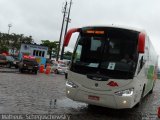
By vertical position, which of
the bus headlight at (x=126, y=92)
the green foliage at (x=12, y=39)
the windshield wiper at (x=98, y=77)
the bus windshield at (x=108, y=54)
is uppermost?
the green foliage at (x=12, y=39)

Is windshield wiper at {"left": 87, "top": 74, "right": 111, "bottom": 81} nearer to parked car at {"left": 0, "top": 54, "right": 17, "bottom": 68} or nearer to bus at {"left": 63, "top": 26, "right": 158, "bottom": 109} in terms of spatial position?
bus at {"left": 63, "top": 26, "right": 158, "bottom": 109}

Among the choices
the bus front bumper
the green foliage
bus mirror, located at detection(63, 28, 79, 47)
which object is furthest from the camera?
the green foliage

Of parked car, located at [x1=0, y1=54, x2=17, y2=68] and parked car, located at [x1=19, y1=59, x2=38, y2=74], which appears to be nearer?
parked car, located at [x1=19, y1=59, x2=38, y2=74]

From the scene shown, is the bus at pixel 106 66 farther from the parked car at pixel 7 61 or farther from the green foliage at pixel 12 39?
the green foliage at pixel 12 39

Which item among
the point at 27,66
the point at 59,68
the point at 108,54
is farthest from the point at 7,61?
the point at 108,54

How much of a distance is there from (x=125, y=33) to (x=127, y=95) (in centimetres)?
219

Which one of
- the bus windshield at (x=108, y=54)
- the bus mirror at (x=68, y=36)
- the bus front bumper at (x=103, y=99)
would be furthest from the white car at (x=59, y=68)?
the bus front bumper at (x=103, y=99)

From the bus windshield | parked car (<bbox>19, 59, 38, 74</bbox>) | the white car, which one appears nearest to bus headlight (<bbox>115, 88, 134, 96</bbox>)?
the bus windshield

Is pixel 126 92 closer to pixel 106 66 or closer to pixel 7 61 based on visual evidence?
pixel 106 66

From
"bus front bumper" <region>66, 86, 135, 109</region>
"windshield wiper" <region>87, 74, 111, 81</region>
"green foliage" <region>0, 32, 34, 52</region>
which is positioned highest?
"green foliage" <region>0, 32, 34, 52</region>

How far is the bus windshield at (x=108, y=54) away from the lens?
11320 millimetres

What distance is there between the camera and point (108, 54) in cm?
1166

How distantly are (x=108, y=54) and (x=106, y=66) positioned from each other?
0.47 meters

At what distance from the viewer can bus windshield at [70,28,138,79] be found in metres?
11.3
